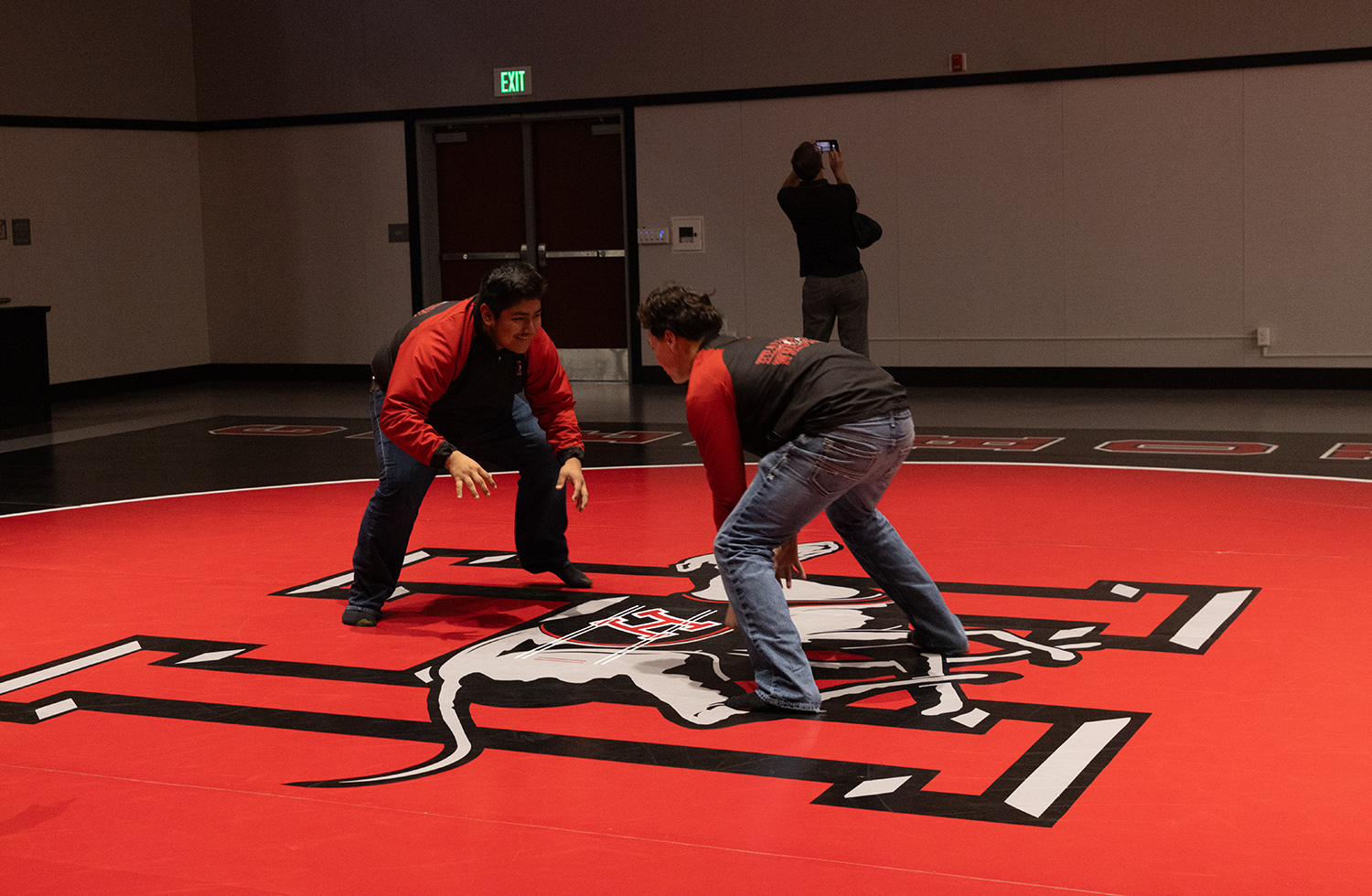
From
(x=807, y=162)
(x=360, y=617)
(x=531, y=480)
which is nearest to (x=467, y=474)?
(x=360, y=617)

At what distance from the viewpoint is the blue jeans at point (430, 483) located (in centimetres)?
521

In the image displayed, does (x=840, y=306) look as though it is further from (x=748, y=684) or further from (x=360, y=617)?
(x=748, y=684)

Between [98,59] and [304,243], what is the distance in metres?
2.52

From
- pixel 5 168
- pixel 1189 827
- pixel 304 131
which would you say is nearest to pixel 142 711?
pixel 1189 827

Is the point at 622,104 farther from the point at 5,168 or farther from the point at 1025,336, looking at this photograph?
the point at 5,168

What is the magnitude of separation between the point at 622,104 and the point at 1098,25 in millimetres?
4221

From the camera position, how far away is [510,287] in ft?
16.1

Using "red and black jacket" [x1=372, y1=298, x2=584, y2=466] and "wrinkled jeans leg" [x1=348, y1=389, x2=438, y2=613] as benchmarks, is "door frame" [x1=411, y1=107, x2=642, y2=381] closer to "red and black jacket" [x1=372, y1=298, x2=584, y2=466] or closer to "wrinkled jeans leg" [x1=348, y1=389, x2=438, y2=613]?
"red and black jacket" [x1=372, y1=298, x2=584, y2=466]

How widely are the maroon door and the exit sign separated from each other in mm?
375

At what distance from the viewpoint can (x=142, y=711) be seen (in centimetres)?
421

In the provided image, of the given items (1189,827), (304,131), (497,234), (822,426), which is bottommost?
(1189,827)

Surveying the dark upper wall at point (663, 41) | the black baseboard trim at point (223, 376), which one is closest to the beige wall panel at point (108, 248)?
the black baseboard trim at point (223, 376)

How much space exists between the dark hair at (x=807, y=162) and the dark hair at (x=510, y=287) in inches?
186

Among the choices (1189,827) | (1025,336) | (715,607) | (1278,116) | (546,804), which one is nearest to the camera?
(1189,827)
